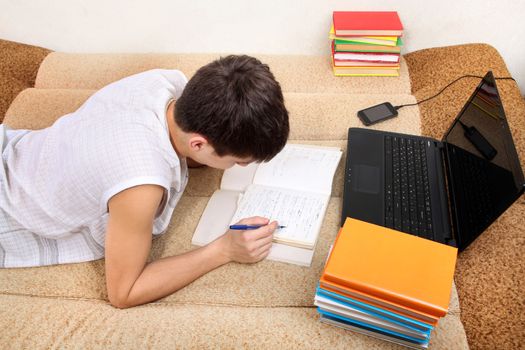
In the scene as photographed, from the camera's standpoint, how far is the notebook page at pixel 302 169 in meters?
1.19

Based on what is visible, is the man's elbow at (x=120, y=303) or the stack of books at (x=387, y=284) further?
the man's elbow at (x=120, y=303)

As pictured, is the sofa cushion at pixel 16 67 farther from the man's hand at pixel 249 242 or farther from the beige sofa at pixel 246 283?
the man's hand at pixel 249 242

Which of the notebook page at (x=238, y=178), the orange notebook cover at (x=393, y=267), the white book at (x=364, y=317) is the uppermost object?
the orange notebook cover at (x=393, y=267)

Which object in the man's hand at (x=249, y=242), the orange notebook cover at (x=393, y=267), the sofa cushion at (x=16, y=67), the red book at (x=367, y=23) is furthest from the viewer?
the sofa cushion at (x=16, y=67)

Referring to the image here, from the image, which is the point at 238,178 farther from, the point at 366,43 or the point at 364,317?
the point at 366,43

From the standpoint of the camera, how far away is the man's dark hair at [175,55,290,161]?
859 mm

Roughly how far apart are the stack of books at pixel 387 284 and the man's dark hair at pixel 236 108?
26 cm

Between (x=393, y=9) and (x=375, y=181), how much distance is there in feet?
2.70

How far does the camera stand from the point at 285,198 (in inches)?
45.1

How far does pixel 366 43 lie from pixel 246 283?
3.29ft

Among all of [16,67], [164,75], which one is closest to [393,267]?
[164,75]

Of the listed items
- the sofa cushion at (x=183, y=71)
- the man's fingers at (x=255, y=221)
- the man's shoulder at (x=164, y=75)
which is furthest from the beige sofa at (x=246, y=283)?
the man's shoulder at (x=164, y=75)

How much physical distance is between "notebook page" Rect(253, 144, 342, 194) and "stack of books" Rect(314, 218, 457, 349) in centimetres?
37

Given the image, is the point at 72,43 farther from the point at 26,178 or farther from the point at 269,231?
the point at 269,231
